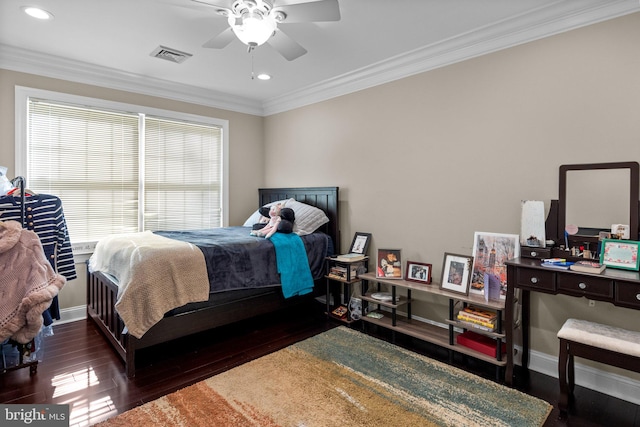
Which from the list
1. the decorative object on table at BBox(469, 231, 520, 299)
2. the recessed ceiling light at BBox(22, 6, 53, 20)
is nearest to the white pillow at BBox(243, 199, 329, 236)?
the decorative object on table at BBox(469, 231, 520, 299)

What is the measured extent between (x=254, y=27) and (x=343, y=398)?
2.29 m

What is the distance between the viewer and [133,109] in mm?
3920

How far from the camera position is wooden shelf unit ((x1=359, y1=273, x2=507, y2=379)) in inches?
96.1

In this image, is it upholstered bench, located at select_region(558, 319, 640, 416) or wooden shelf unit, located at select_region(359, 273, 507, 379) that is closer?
upholstered bench, located at select_region(558, 319, 640, 416)

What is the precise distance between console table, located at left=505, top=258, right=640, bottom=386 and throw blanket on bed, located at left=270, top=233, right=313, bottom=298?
182 cm

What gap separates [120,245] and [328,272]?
1.95m

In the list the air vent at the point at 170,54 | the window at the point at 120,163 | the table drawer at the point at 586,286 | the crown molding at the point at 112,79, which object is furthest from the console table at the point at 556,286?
the crown molding at the point at 112,79

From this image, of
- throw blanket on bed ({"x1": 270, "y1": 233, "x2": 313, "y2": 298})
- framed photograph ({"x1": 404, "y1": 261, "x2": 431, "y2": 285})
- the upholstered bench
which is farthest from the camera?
throw blanket on bed ({"x1": 270, "y1": 233, "x2": 313, "y2": 298})

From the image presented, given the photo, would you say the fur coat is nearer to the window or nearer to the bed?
the bed

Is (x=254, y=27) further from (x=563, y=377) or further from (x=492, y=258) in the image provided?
(x=563, y=377)

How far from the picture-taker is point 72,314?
3541 mm

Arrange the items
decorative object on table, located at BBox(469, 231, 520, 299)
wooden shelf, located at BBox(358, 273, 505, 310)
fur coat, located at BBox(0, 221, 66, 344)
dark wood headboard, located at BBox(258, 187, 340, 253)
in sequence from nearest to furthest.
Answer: fur coat, located at BBox(0, 221, 66, 344), wooden shelf, located at BBox(358, 273, 505, 310), decorative object on table, located at BBox(469, 231, 520, 299), dark wood headboard, located at BBox(258, 187, 340, 253)

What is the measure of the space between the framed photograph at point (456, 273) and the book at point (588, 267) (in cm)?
73

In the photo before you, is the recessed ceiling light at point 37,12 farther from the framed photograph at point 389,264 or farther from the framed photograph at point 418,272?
the framed photograph at point 418,272
